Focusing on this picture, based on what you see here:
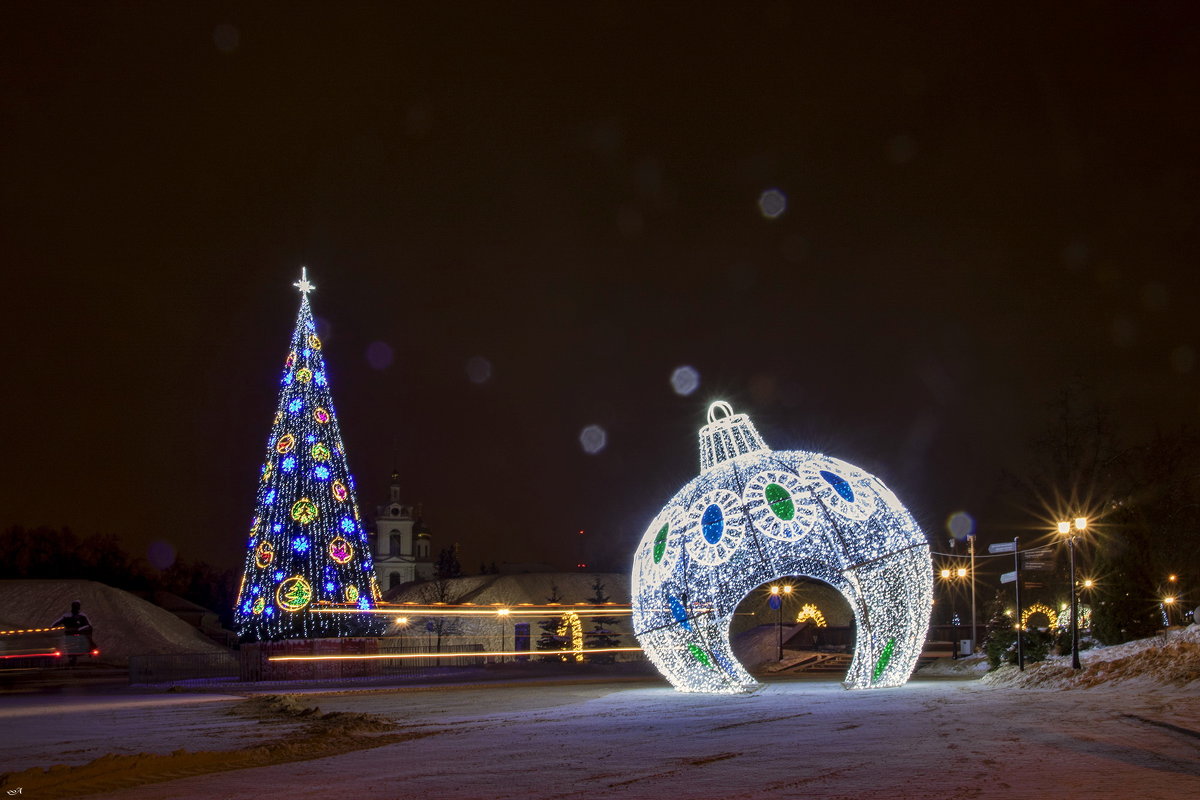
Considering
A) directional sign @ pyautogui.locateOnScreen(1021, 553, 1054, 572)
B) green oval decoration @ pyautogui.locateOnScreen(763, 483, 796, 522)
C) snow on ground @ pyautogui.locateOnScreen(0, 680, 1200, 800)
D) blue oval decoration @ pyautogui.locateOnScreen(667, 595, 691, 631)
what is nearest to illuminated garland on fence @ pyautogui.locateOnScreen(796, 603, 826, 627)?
directional sign @ pyautogui.locateOnScreen(1021, 553, 1054, 572)

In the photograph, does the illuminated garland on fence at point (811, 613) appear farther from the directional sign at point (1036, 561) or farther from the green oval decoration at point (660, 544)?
the green oval decoration at point (660, 544)

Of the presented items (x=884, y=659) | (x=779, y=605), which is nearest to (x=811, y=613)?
(x=779, y=605)

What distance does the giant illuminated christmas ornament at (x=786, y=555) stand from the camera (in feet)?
61.3

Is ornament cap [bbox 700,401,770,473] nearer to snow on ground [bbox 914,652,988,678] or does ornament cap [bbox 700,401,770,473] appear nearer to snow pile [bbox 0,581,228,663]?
snow on ground [bbox 914,652,988,678]

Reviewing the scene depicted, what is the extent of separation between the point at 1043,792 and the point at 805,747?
3.51 m

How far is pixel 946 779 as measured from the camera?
8797mm

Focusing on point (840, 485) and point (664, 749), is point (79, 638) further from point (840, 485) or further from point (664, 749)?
point (664, 749)

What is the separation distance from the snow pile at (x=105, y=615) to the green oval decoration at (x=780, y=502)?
3388cm

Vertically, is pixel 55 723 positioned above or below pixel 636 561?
below

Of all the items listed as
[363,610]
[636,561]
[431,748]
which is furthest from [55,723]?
[363,610]

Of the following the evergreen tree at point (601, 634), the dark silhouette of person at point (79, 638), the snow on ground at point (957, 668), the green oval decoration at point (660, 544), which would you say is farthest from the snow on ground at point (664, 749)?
the evergreen tree at point (601, 634)

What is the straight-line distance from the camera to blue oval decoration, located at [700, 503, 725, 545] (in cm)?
1898

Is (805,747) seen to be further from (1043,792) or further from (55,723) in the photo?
(55,723)

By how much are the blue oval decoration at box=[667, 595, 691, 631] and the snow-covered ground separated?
4.27ft
